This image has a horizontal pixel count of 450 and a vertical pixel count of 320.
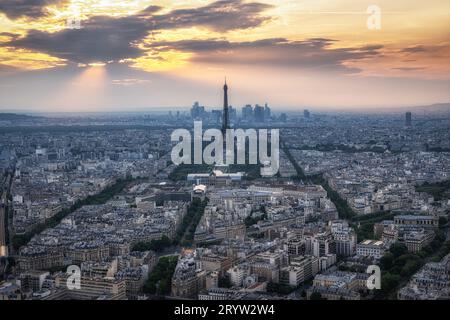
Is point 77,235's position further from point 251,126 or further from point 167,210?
point 251,126

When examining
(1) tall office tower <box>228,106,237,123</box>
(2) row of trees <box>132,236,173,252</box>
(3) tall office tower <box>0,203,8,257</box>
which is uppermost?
(1) tall office tower <box>228,106,237,123</box>

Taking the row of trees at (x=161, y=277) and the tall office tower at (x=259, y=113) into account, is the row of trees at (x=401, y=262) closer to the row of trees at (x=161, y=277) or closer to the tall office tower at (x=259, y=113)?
the row of trees at (x=161, y=277)

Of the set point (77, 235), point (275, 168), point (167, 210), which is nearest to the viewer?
point (77, 235)

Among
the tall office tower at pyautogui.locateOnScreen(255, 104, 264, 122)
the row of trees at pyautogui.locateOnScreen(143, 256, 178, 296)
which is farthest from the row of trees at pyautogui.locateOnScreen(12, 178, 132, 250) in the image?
the tall office tower at pyautogui.locateOnScreen(255, 104, 264, 122)

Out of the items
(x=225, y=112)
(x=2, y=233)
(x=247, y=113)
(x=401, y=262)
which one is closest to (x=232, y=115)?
(x=247, y=113)

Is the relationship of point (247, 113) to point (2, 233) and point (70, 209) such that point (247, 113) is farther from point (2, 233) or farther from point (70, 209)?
point (2, 233)

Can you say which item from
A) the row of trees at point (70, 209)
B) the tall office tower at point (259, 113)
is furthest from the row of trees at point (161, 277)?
the tall office tower at point (259, 113)

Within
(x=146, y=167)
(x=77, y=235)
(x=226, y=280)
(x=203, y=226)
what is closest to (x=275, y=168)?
(x=146, y=167)

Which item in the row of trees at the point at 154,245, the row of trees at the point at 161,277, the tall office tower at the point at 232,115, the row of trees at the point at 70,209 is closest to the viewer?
the row of trees at the point at 161,277

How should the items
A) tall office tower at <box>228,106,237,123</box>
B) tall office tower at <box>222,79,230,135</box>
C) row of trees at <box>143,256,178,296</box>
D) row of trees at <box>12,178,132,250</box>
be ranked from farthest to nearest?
tall office tower at <box>228,106,237,123</box> < tall office tower at <box>222,79,230,135</box> < row of trees at <box>12,178,132,250</box> < row of trees at <box>143,256,178,296</box>

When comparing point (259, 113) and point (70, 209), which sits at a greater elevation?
point (259, 113)

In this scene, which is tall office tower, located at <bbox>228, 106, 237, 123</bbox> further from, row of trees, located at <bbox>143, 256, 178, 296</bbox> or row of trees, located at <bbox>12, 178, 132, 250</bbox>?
row of trees, located at <bbox>143, 256, 178, 296</bbox>
